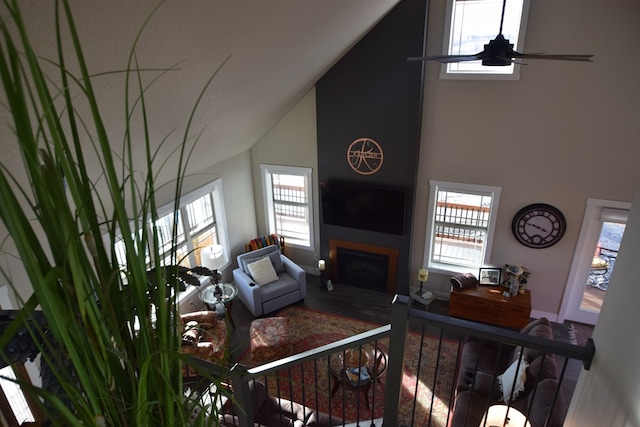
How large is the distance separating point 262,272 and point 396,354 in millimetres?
4541

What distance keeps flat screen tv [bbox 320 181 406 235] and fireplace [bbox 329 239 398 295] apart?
0.37 metres

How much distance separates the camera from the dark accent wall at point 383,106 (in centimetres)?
526

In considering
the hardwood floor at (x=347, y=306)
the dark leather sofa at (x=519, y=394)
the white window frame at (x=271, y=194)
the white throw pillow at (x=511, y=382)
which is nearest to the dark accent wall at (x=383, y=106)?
the white window frame at (x=271, y=194)

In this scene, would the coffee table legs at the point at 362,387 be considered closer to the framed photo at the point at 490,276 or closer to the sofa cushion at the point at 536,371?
the sofa cushion at the point at 536,371

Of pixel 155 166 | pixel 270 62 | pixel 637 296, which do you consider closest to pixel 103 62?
pixel 270 62

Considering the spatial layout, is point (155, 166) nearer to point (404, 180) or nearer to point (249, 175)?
point (249, 175)

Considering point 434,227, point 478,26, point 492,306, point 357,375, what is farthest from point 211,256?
point 478,26

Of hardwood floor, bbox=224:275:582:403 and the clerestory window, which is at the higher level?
the clerestory window

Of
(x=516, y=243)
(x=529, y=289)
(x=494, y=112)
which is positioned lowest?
(x=529, y=289)

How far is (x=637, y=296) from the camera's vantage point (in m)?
1.32

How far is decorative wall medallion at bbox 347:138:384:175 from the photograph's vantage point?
19.4 feet

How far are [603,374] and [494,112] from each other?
441 cm

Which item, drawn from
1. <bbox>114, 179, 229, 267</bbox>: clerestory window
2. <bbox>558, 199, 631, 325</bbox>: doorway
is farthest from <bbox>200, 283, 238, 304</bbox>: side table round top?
<bbox>558, 199, 631, 325</bbox>: doorway

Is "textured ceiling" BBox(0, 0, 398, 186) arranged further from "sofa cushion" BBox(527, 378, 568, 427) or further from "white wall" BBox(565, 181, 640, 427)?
"sofa cushion" BBox(527, 378, 568, 427)
